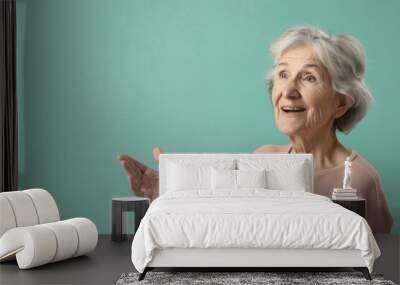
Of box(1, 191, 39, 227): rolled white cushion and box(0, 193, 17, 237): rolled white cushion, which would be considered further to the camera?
box(1, 191, 39, 227): rolled white cushion

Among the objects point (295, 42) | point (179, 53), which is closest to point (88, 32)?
point (179, 53)

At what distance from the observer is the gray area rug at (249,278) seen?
495 cm

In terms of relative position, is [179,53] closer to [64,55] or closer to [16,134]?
[64,55]

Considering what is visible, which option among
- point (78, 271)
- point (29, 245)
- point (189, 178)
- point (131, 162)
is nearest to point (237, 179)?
point (189, 178)

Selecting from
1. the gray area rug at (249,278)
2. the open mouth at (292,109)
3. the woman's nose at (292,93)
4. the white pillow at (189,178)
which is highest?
the woman's nose at (292,93)

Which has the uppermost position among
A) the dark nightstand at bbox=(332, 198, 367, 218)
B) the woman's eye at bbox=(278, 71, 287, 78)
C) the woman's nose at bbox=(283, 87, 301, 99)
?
the woman's eye at bbox=(278, 71, 287, 78)

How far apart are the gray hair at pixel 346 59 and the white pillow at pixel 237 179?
1.33m

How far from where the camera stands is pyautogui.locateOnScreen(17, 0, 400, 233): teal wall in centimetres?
757

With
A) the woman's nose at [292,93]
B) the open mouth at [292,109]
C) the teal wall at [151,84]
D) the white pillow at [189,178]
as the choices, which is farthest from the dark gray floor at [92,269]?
the woman's nose at [292,93]

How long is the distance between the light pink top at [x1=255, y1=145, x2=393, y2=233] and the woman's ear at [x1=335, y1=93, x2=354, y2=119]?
478mm

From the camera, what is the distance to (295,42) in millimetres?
7566

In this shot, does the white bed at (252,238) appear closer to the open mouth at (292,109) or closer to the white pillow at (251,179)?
the white pillow at (251,179)

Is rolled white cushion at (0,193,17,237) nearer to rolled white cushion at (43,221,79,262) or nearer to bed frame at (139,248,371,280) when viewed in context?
rolled white cushion at (43,221,79,262)

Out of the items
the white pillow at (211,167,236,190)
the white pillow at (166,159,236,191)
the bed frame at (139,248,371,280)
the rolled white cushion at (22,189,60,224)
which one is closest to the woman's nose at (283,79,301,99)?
the white pillow at (166,159,236,191)
